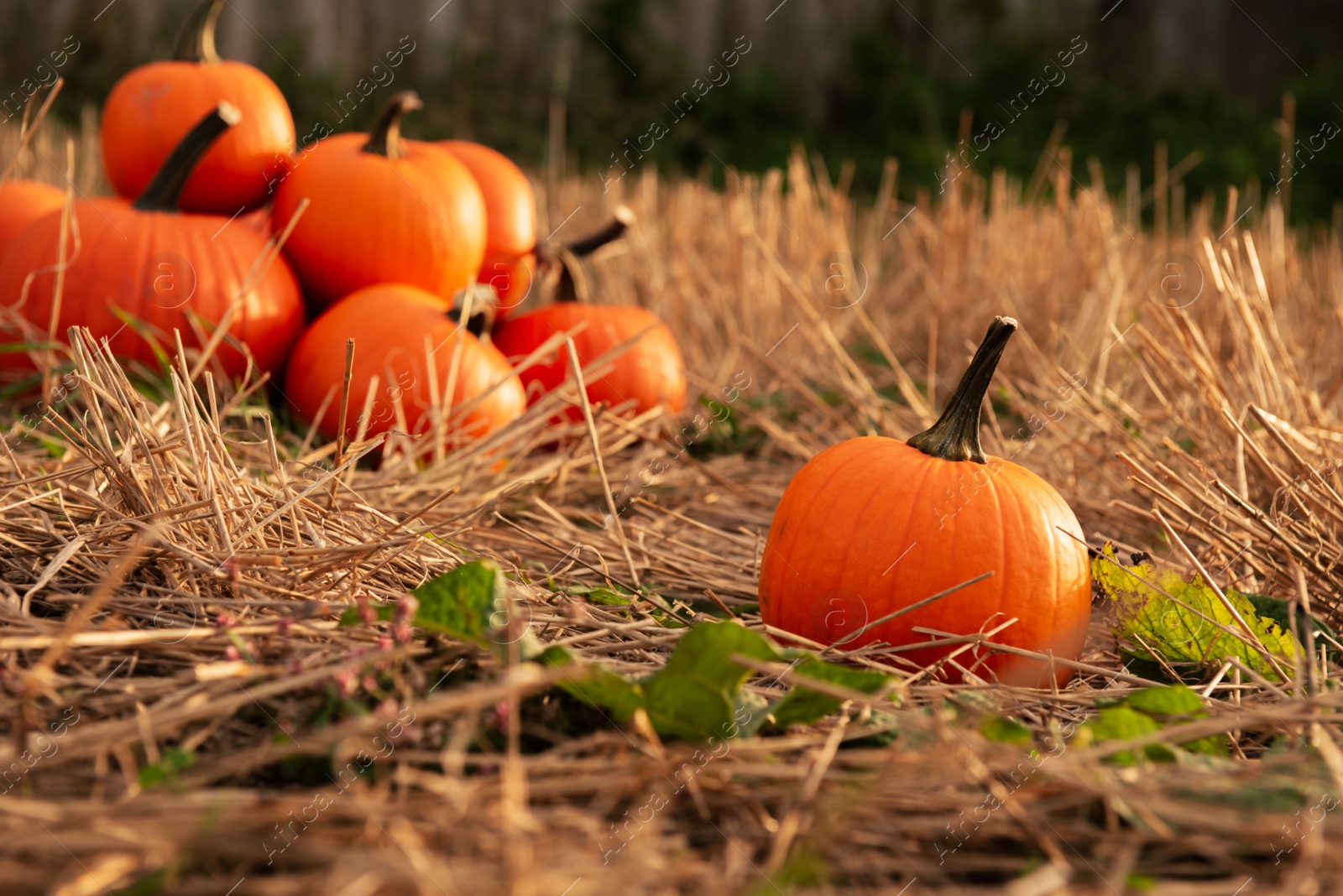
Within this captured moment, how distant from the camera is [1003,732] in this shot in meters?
1.09

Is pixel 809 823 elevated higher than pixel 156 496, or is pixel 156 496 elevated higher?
pixel 156 496

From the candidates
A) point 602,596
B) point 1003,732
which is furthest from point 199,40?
point 1003,732

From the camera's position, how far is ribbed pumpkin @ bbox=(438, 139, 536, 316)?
2852 millimetres

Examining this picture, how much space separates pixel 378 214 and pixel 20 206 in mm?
904

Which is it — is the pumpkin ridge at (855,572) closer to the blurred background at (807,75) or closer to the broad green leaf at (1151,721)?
the broad green leaf at (1151,721)

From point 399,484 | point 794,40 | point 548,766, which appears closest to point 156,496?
point 399,484

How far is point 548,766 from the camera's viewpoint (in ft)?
3.14

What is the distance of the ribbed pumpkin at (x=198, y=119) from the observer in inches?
97.1

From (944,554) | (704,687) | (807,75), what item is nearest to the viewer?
(704,687)

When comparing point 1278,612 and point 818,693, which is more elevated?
point 818,693

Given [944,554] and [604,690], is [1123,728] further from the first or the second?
[604,690]

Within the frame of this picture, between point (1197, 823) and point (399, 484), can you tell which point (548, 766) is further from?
point (399, 484)

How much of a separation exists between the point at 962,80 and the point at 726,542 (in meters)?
7.27

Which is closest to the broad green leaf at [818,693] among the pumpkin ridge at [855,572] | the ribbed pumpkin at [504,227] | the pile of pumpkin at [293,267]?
the pumpkin ridge at [855,572]
